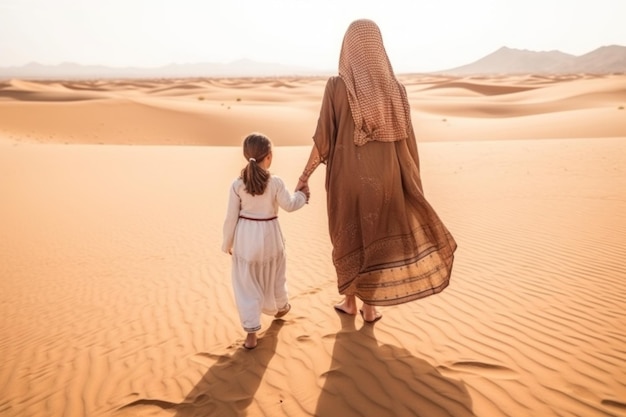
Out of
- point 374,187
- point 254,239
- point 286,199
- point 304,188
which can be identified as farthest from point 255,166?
point 374,187

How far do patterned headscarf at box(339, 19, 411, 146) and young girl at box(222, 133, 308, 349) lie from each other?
732 millimetres

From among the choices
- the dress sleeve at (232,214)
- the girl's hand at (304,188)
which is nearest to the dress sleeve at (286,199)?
the girl's hand at (304,188)

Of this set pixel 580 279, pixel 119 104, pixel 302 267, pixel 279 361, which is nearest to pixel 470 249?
pixel 580 279

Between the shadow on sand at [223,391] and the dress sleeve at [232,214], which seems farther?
the dress sleeve at [232,214]

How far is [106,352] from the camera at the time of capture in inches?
161

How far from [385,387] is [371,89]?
2.24 meters

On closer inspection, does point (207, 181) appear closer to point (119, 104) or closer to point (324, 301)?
point (324, 301)

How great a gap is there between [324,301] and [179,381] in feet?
5.96

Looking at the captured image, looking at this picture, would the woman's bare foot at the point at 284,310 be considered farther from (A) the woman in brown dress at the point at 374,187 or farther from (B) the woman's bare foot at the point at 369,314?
(B) the woman's bare foot at the point at 369,314

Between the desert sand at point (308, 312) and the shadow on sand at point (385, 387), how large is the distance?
0.01 metres

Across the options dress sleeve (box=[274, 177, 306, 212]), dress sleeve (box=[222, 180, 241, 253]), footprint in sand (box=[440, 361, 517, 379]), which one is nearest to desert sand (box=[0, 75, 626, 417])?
footprint in sand (box=[440, 361, 517, 379])

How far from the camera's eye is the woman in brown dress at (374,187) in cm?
355

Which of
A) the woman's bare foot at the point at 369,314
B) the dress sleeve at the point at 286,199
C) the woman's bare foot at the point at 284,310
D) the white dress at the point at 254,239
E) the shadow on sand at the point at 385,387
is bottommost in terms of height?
the shadow on sand at the point at 385,387

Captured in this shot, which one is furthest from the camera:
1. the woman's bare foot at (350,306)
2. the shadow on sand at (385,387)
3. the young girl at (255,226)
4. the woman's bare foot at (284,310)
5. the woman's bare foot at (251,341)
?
the woman's bare foot at (350,306)
